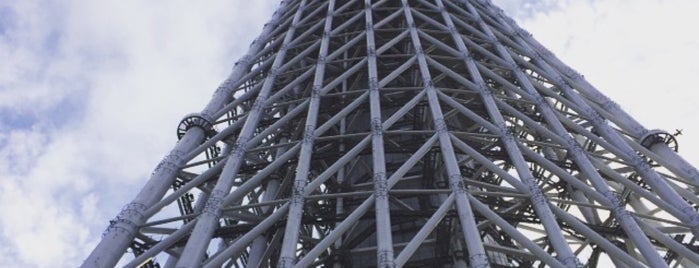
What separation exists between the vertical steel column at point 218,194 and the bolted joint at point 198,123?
1.90 meters

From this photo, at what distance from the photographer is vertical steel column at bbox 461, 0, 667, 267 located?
1366cm

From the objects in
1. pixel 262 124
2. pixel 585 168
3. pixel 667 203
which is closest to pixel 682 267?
pixel 667 203

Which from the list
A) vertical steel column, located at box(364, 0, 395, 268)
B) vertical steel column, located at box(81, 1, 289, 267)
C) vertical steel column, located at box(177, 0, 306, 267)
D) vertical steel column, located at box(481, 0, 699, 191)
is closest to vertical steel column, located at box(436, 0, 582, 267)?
vertical steel column, located at box(364, 0, 395, 268)

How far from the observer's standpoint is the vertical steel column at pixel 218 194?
13.7 meters

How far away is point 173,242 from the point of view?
50.6ft

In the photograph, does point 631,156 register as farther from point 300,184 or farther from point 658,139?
point 300,184

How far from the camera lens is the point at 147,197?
57.0 ft

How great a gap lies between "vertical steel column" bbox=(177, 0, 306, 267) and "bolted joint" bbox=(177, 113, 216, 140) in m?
1.90

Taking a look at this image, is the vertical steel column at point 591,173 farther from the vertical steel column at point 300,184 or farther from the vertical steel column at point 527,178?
the vertical steel column at point 300,184

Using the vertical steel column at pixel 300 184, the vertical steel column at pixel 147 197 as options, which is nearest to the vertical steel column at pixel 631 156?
the vertical steel column at pixel 300 184

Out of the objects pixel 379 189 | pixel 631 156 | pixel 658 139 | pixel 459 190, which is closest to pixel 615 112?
pixel 658 139

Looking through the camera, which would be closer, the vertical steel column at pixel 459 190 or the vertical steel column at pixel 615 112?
the vertical steel column at pixel 459 190

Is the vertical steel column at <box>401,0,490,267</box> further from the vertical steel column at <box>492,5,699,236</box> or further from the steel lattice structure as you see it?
the vertical steel column at <box>492,5,699,236</box>

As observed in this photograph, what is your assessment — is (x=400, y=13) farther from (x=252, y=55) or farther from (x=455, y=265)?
(x=455, y=265)
